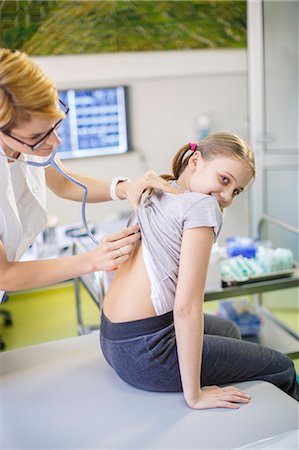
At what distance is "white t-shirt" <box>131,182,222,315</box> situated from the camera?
137 centimetres

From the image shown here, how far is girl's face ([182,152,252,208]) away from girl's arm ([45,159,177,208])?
10cm

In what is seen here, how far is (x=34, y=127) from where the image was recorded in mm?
1185

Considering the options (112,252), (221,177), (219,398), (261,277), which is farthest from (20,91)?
(261,277)

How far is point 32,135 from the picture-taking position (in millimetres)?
1199

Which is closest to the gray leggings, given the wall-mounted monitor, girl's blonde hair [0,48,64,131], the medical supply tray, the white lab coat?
the white lab coat

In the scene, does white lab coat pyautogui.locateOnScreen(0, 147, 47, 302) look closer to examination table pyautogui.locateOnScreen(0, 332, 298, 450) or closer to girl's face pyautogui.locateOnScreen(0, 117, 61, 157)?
girl's face pyautogui.locateOnScreen(0, 117, 61, 157)

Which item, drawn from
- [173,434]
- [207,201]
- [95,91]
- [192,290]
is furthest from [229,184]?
[95,91]

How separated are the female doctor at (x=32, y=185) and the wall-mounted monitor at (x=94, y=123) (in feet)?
6.51

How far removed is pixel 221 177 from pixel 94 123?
7.88 ft

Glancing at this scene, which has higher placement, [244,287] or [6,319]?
[244,287]

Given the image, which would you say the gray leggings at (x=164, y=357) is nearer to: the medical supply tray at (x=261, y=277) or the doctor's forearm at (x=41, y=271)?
the doctor's forearm at (x=41, y=271)

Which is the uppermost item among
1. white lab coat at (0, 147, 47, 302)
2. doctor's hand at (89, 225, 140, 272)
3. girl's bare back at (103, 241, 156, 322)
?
white lab coat at (0, 147, 47, 302)

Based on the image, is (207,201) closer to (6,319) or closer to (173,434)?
(173,434)

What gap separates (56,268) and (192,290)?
31 centimetres
